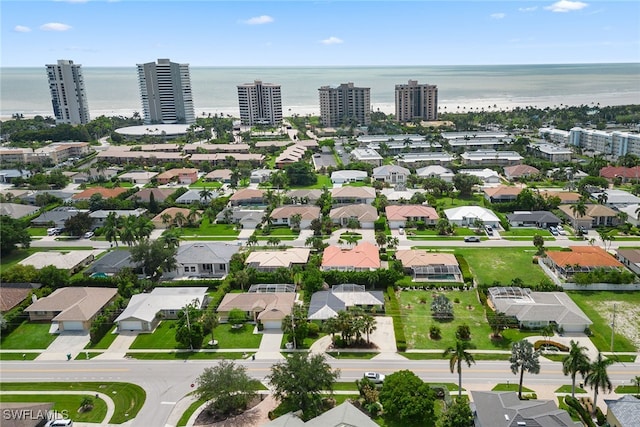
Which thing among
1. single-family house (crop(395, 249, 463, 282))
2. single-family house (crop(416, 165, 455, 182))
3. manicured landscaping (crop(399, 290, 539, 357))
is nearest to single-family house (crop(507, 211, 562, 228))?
single-family house (crop(395, 249, 463, 282))

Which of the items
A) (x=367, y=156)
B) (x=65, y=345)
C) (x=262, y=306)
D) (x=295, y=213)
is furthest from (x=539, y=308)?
(x=367, y=156)

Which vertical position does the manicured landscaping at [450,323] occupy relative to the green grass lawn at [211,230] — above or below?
below

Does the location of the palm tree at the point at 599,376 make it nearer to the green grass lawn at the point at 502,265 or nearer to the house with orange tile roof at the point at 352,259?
the green grass lawn at the point at 502,265

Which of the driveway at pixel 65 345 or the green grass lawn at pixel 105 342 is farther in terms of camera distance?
the green grass lawn at pixel 105 342

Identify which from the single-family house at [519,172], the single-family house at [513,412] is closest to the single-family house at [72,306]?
the single-family house at [513,412]

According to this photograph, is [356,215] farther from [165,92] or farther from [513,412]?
[165,92]

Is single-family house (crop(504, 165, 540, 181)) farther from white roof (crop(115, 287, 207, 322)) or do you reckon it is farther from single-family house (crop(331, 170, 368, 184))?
white roof (crop(115, 287, 207, 322))

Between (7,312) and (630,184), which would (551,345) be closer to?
(7,312)
